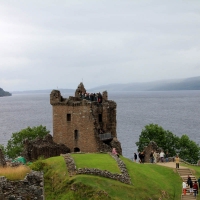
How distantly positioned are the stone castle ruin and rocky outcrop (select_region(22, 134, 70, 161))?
116 inches

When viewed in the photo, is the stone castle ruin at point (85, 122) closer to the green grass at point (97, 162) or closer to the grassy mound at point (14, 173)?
the green grass at point (97, 162)

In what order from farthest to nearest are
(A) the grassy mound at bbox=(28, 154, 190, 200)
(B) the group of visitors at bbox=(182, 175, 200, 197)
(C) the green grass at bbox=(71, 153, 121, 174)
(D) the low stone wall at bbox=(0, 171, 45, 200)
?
Answer: (B) the group of visitors at bbox=(182, 175, 200, 197) < (C) the green grass at bbox=(71, 153, 121, 174) < (A) the grassy mound at bbox=(28, 154, 190, 200) < (D) the low stone wall at bbox=(0, 171, 45, 200)

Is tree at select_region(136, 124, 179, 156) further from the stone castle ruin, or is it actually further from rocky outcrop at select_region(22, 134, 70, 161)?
rocky outcrop at select_region(22, 134, 70, 161)

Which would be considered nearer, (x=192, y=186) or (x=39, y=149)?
(x=192, y=186)

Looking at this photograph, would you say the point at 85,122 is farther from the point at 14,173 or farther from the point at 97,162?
the point at 14,173

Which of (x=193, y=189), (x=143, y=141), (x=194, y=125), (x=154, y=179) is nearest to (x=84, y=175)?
(x=154, y=179)

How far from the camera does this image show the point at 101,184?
28.9 m

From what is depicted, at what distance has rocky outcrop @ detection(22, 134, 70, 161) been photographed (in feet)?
Result: 162

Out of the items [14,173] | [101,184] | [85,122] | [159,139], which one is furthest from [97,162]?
[159,139]

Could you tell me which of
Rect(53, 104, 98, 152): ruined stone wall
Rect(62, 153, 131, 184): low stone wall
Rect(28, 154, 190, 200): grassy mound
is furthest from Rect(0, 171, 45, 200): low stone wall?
Rect(53, 104, 98, 152): ruined stone wall

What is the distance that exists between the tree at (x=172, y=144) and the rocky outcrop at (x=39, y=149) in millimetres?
23549

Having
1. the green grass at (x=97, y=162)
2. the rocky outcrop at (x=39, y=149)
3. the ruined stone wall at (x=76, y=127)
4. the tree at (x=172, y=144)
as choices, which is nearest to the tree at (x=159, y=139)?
the tree at (x=172, y=144)

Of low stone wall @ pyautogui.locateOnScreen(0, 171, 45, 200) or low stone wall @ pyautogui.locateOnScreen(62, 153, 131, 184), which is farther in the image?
low stone wall @ pyautogui.locateOnScreen(62, 153, 131, 184)

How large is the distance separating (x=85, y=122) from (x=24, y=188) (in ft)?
125
